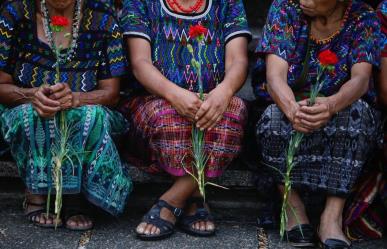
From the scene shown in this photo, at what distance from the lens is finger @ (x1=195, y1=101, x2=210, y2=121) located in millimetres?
3389

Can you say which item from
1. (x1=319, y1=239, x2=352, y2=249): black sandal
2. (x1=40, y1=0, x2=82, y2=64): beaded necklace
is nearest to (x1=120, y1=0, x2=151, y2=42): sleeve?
(x1=40, y1=0, x2=82, y2=64): beaded necklace

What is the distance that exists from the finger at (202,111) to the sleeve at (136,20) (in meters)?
0.52

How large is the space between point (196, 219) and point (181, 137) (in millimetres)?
430

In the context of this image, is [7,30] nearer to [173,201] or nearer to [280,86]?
[173,201]

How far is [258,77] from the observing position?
377cm

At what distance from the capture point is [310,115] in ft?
10.7

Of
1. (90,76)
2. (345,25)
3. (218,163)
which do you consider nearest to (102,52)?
(90,76)

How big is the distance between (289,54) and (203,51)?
460mm

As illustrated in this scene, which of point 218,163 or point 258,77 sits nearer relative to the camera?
point 218,163

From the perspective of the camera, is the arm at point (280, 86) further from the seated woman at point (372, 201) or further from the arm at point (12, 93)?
the arm at point (12, 93)

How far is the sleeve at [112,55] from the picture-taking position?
3.63 m


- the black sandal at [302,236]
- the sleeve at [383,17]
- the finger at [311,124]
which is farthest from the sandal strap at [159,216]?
the sleeve at [383,17]

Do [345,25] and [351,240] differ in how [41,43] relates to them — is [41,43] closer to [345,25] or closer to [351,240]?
[345,25]

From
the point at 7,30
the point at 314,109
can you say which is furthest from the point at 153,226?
the point at 7,30
